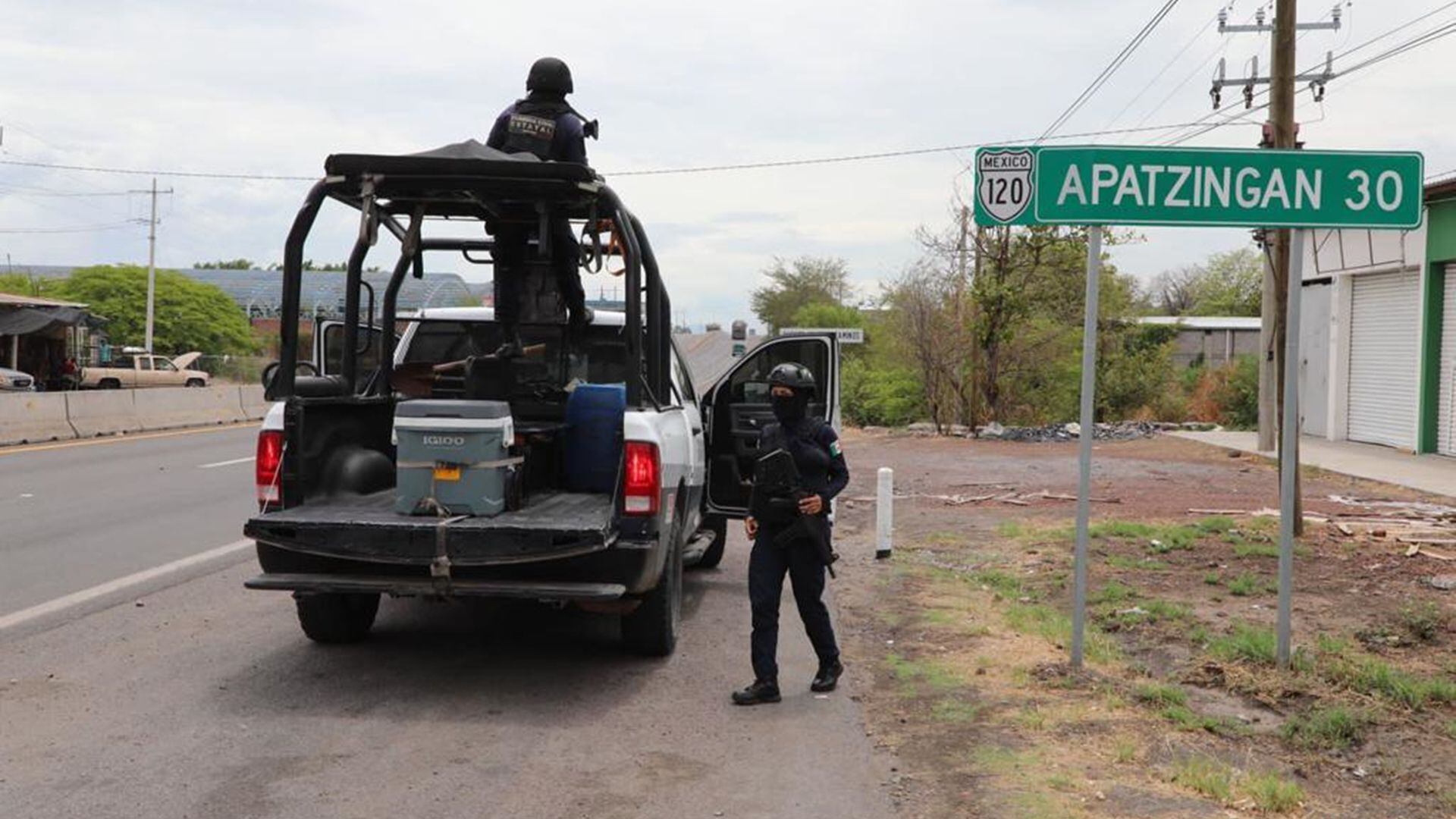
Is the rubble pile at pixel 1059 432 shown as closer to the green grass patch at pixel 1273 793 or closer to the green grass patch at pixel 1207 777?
the green grass patch at pixel 1207 777

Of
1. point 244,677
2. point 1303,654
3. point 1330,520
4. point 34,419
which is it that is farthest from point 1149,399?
point 244,677

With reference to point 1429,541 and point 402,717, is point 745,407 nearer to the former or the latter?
point 402,717

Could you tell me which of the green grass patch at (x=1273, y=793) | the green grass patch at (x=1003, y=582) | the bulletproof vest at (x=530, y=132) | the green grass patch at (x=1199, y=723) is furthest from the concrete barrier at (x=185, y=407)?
the green grass patch at (x=1273, y=793)

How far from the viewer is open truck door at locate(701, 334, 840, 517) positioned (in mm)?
9148

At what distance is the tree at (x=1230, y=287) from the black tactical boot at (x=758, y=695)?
73.3 meters

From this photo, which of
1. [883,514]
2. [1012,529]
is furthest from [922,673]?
[1012,529]

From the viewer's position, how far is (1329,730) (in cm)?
578

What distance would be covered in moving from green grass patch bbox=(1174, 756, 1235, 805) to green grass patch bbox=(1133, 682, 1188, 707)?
94 cm

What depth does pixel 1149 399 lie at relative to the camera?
39.9 metres

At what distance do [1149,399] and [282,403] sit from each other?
3664cm

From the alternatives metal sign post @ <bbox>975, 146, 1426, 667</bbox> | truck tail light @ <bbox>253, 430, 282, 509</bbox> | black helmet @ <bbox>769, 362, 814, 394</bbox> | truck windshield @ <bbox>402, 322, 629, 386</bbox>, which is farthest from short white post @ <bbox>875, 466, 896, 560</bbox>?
truck tail light @ <bbox>253, 430, 282, 509</bbox>

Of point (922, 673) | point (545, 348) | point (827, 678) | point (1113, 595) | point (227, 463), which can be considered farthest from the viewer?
point (227, 463)

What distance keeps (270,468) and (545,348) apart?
2.42 meters

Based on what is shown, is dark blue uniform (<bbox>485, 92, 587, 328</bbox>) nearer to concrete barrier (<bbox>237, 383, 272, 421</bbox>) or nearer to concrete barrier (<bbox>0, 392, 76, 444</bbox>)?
concrete barrier (<bbox>0, 392, 76, 444</bbox>)
